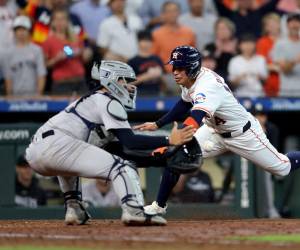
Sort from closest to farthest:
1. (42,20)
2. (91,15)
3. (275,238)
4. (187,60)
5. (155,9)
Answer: (275,238), (187,60), (42,20), (91,15), (155,9)

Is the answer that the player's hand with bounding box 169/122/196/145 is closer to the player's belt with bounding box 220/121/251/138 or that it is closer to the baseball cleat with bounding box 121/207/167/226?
the baseball cleat with bounding box 121/207/167/226

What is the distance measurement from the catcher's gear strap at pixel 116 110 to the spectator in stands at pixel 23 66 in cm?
484

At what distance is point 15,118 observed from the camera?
12.8m

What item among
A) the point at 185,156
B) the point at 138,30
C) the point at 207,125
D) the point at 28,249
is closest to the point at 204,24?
the point at 138,30

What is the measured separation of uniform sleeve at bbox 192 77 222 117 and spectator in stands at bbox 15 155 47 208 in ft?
13.6

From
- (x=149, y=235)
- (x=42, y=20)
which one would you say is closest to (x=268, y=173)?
(x=42, y=20)

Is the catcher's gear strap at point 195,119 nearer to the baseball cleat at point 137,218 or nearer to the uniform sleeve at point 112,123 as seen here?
the uniform sleeve at point 112,123

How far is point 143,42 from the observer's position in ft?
42.2

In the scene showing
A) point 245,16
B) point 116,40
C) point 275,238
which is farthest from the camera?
point 245,16

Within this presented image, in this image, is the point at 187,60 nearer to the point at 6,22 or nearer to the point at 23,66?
the point at 23,66

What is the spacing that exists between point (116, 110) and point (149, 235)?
3.67 feet

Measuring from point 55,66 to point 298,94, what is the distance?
318 cm

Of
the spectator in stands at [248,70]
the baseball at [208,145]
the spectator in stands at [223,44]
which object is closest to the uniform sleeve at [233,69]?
the spectator in stands at [248,70]

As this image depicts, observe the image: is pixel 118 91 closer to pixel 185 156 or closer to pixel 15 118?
pixel 185 156
